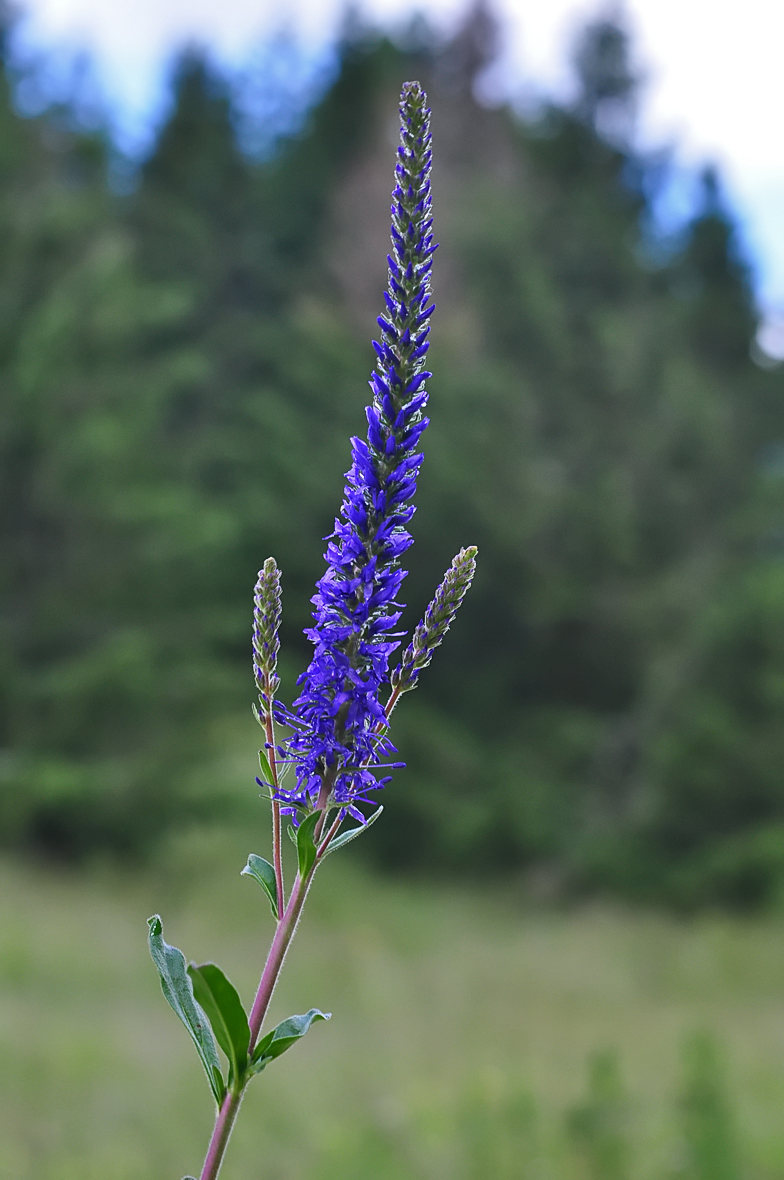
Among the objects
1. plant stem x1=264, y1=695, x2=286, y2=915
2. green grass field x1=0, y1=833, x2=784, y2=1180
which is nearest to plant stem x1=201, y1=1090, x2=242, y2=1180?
plant stem x1=264, y1=695, x2=286, y2=915

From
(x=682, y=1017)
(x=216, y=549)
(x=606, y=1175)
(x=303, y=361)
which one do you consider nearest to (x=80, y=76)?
(x=303, y=361)

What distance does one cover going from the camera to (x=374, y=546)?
1463 millimetres

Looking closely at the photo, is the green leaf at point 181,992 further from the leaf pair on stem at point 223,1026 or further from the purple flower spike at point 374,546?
the purple flower spike at point 374,546

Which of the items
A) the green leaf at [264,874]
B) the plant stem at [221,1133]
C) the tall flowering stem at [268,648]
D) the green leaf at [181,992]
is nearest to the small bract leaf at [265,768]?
the tall flowering stem at [268,648]

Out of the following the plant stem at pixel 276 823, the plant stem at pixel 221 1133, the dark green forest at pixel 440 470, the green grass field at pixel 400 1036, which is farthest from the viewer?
the dark green forest at pixel 440 470

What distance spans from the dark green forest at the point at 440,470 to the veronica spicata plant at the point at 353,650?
1351 centimetres

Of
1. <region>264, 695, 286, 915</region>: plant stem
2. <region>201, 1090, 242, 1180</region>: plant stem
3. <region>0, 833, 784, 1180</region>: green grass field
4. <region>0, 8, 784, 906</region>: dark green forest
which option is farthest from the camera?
<region>0, 8, 784, 906</region>: dark green forest

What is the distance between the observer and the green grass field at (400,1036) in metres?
7.29

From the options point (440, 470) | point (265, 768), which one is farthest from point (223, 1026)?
point (440, 470)

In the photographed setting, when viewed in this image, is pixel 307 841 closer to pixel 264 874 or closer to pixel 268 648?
pixel 264 874

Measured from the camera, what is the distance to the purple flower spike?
1.40 metres

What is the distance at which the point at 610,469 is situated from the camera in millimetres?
25453

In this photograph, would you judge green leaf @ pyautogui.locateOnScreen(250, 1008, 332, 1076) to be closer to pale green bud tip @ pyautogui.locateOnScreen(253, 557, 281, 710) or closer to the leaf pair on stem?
the leaf pair on stem

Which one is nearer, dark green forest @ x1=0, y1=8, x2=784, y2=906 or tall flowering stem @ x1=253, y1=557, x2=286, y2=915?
tall flowering stem @ x1=253, y1=557, x2=286, y2=915
